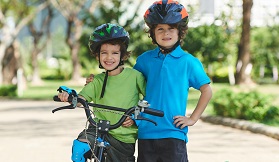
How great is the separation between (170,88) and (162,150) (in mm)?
391

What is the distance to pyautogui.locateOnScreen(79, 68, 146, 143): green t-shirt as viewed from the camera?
15.0ft

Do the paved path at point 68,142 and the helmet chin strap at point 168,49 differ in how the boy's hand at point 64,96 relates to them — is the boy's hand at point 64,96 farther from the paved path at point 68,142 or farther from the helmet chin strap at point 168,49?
the paved path at point 68,142

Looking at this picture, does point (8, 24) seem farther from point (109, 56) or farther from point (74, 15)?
point (109, 56)

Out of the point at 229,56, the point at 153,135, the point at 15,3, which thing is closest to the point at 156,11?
the point at 153,135

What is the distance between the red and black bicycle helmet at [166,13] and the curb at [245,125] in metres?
7.50

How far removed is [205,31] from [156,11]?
26.8m

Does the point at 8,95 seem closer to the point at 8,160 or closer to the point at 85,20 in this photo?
the point at 85,20

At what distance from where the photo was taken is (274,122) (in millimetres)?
13570

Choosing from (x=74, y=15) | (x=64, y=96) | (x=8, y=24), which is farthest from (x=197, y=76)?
(x=74, y=15)

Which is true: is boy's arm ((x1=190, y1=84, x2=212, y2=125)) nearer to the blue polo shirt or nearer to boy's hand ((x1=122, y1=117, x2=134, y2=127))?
the blue polo shirt

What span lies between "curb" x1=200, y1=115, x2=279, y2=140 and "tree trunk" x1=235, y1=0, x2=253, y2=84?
1130 centimetres

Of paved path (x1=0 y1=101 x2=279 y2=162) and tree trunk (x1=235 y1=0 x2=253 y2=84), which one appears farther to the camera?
tree trunk (x1=235 y1=0 x2=253 y2=84)

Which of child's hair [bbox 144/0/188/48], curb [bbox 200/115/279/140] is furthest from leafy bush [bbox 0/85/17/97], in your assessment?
child's hair [bbox 144/0/188/48]

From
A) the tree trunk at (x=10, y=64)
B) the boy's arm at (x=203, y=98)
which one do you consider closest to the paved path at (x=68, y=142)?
the boy's arm at (x=203, y=98)
